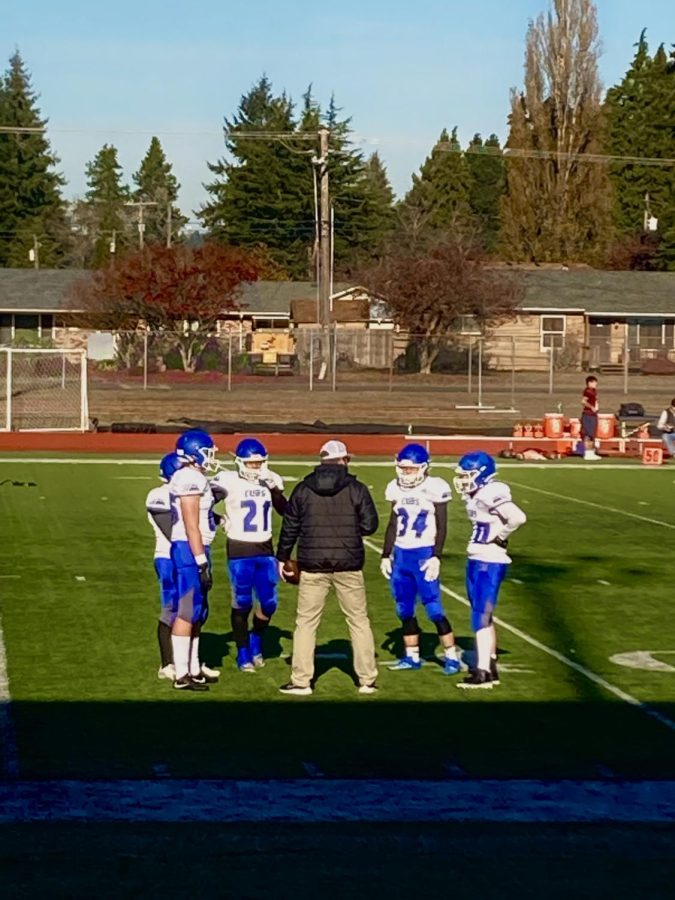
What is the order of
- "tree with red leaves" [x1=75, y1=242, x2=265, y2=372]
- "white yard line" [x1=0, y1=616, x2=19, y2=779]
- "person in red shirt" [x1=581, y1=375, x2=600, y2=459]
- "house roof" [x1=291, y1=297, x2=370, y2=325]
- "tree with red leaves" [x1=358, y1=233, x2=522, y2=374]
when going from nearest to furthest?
"white yard line" [x1=0, y1=616, x2=19, y2=779]
"person in red shirt" [x1=581, y1=375, x2=600, y2=459]
"tree with red leaves" [x1=358, y1=233, x2=522, y2=374]
"tree with red leaves" [x1=75, y1=242, x2=265, y2=372]
"house roof" [x1=291, y1=297, x2=370, y2=325]

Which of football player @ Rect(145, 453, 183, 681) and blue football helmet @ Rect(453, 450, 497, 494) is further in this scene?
blue football helmet @ Rect(453, 450, 497, 494)

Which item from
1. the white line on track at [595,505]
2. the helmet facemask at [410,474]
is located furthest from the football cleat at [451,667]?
the white line on track at [595,505]

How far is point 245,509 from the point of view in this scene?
38.7 feet

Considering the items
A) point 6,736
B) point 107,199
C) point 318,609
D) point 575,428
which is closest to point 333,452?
point 318,609

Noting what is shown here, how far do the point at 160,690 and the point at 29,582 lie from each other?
17.3ft

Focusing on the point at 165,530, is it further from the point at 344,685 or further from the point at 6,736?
the point at 6,736

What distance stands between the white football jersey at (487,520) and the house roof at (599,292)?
168 feet

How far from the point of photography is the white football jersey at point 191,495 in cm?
1086

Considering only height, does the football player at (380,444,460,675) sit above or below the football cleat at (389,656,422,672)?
above

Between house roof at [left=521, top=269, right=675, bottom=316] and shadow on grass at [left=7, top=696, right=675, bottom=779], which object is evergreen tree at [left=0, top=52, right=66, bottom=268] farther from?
shadow on grass at [left=7, top=696, right=675, bottom=779]

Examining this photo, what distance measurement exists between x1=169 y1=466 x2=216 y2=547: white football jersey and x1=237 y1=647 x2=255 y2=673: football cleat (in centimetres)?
124

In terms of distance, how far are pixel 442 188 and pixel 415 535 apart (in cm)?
9156

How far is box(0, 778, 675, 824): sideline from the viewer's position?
829 centimetres

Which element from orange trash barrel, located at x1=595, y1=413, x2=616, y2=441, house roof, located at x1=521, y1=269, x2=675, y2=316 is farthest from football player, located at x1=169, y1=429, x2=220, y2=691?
house roof, located at x1=521, y1=269, x2=675, y2=316
